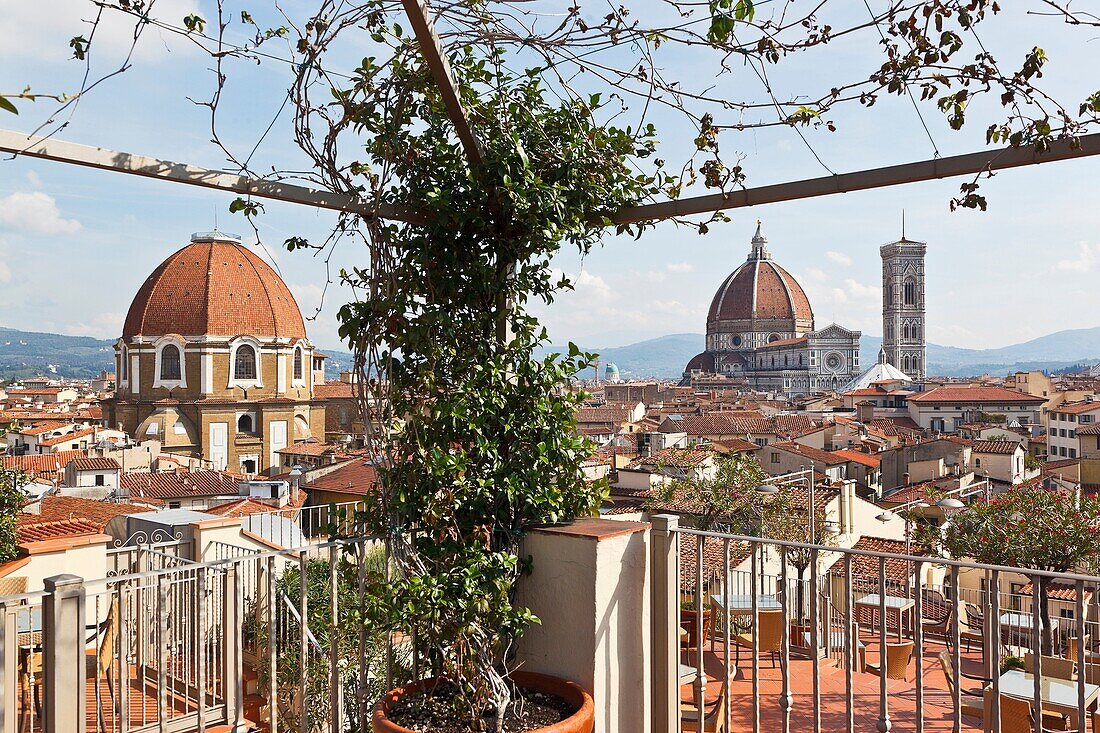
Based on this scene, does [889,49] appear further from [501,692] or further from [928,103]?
[501,692]

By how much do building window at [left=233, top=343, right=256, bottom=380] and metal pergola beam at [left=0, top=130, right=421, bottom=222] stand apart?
4717 cm

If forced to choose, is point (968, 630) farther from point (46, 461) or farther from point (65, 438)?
point (65, 438)

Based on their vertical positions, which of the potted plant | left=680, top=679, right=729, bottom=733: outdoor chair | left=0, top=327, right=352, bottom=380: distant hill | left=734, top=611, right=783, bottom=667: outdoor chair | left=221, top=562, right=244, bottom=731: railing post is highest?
left=0, top=327, right=352, bottom=380: distant hill

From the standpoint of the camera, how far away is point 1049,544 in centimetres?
1208

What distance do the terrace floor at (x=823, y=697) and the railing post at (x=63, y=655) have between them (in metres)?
2.23

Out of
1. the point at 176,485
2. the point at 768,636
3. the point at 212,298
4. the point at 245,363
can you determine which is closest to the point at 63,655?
the point at 768,636

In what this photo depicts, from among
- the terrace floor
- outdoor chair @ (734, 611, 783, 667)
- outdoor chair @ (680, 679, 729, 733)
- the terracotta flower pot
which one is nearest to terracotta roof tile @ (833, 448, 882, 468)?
the terrace floor

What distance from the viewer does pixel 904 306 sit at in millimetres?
114625

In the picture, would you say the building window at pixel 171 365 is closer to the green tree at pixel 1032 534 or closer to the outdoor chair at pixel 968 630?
the green tree at pixel 1032 534

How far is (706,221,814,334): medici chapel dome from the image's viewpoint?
124m

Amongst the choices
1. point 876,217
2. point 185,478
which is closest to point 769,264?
point 185,478

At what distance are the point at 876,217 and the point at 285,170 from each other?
257cm

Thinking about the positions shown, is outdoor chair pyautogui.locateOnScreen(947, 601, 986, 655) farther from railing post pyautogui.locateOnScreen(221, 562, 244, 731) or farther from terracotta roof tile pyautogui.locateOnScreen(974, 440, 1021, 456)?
terracotta roof tile pyautogui.locateOnScreen(974, 440, 1021, 456)

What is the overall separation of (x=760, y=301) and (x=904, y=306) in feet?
65.9
